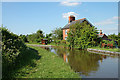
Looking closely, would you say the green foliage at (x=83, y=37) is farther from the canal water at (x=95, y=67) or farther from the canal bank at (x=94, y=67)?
the canal water at (x=95, y=67)

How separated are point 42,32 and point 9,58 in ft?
154

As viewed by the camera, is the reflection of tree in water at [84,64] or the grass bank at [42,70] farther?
the reflection of tree in water at [84,64]

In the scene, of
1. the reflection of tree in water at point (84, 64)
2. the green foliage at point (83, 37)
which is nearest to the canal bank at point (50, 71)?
the reflection of tree in water at point (84, 64)

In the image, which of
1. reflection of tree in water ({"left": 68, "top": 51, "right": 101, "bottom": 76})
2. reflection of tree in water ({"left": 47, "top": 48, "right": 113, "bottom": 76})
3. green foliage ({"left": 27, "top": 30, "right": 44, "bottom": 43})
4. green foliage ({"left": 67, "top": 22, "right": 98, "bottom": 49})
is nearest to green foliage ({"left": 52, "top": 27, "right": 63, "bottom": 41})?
green foliage ({"left": 27, "top": 30, "right": 44, "bottom": 43})

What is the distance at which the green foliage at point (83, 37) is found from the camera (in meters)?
24.0

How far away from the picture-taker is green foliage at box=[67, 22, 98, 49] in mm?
24047

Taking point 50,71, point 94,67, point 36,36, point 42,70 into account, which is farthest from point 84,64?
point 36,36

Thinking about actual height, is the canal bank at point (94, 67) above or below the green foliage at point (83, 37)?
below

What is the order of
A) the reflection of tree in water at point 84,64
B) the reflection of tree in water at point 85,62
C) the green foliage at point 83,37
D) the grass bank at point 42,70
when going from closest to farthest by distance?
the grass bank at point 42,70 → the reflection of tree in water at point 84,64 → the reflection of tree in water at point 85,62 → the green foliage at point 83,37

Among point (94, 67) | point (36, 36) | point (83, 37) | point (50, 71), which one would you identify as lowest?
point (94, 67)

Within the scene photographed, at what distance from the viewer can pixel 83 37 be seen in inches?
969

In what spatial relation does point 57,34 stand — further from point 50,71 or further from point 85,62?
point 50,71

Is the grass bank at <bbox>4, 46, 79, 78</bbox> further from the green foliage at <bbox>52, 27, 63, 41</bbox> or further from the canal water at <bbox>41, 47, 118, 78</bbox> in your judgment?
the green foliage at <bbox>52, 27, 63, 41</bbox>

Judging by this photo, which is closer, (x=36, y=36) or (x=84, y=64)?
(x=84, y=64)
